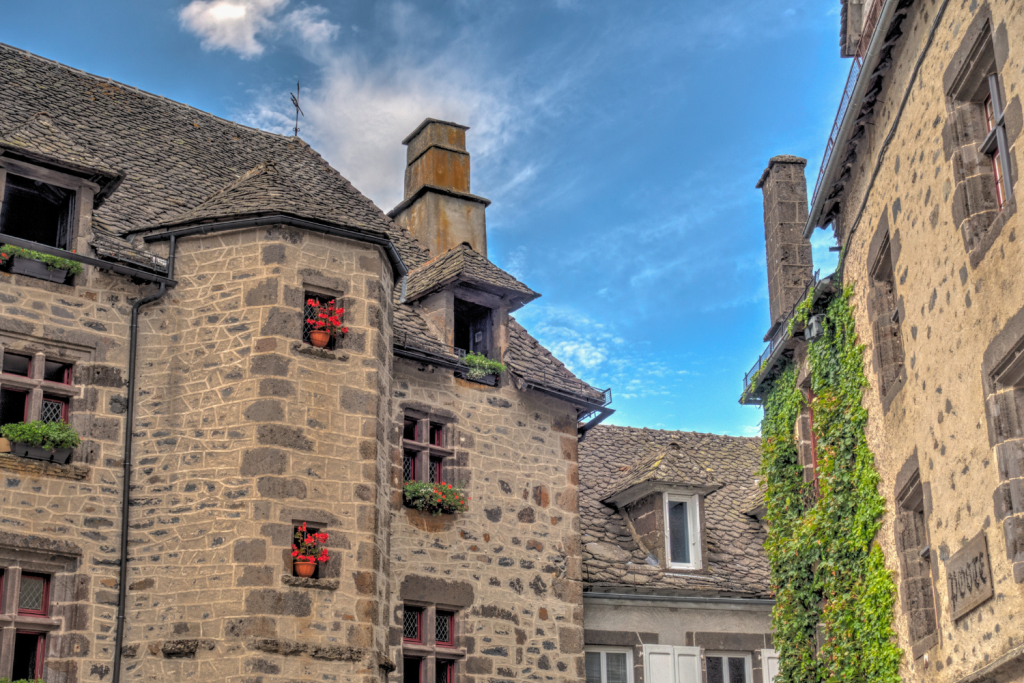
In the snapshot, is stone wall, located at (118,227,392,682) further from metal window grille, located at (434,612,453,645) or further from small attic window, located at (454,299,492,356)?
small attic window, located at (454,299,492,356)

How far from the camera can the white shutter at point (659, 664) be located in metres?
18.1

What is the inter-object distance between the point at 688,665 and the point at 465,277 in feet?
20.6

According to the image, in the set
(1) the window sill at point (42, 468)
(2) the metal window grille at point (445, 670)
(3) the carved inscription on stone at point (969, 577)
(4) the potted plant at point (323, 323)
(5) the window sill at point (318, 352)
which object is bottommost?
(2) the metal window grille at point (445, 670)

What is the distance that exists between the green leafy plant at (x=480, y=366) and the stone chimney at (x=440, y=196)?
3.23 m

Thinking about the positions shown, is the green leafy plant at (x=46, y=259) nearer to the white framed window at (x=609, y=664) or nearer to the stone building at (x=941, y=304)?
the stone building at (x=941, y=304)

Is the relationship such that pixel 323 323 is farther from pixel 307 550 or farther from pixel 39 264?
pixel 39 264

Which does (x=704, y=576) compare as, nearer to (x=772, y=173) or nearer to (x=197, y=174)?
(x=772, y=173)

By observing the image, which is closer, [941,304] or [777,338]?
[941,304]

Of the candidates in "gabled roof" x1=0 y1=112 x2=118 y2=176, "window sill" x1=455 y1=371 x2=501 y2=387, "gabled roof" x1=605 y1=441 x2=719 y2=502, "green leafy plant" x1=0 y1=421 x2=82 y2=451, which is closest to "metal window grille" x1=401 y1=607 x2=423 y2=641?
"window sill" x1=455 y1=371 x2=501 y2=387

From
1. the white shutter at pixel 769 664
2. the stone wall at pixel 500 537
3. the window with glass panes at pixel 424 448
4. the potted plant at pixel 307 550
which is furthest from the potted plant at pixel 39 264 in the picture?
the white shutter at pixel 769 664

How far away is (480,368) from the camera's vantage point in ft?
56.7

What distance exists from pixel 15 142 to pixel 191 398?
3281mm

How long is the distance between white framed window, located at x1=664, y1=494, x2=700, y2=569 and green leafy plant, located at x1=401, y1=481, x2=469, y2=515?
4.14 meters

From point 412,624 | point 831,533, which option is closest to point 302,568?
point 412,624
